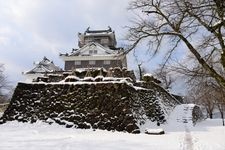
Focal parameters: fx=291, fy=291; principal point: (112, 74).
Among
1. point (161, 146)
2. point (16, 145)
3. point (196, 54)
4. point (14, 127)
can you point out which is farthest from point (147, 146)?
point (14, 127)

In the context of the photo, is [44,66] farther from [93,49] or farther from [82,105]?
[82,105]

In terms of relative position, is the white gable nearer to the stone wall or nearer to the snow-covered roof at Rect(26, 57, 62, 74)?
the snow-covered roof at Rect(26, 57, 62, 74)

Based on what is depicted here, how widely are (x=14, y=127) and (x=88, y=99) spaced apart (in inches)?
161

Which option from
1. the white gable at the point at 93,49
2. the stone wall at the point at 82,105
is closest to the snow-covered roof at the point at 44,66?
the white gable at the point at 93,49

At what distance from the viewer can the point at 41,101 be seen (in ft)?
54.6

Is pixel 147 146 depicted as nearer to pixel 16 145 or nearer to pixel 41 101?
pixel 16 145

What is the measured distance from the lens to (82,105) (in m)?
16.0

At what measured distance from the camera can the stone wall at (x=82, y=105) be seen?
15.2 meters

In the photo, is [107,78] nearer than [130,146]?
No

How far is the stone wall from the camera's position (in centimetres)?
1516

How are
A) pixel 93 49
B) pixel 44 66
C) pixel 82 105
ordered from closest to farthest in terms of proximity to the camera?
pixel 82 105 → pixel 93 49 → pixel 44 66

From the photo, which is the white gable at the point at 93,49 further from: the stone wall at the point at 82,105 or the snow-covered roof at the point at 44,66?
the stone wall at the point at 82,105

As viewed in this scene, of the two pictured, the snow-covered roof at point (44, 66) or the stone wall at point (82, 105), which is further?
the snow-covered roof at point (44, 66)

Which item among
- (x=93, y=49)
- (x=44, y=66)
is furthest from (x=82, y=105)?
(x=44, y=66)
